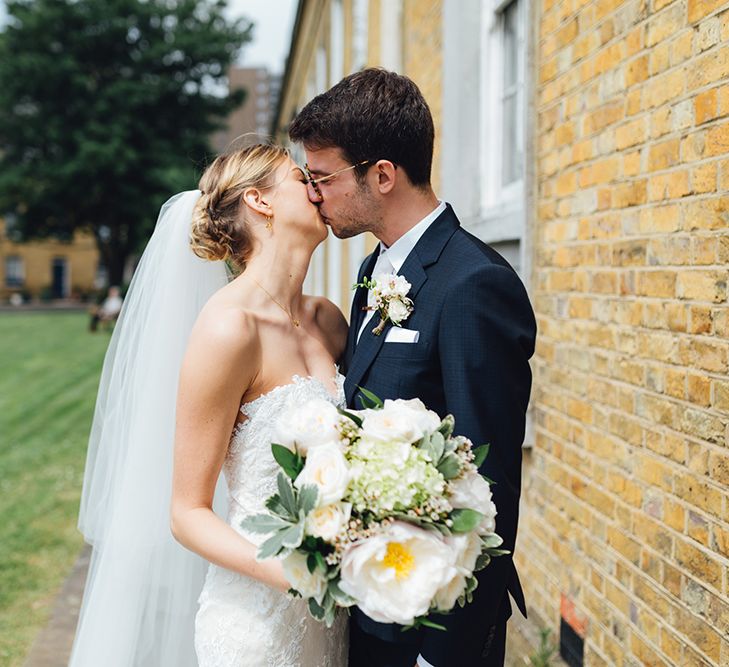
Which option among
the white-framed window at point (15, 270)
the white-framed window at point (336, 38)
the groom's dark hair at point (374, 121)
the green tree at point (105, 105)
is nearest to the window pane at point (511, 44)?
the groom's dark hair at point (374, 121)

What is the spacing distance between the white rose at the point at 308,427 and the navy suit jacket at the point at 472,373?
16.0 inches

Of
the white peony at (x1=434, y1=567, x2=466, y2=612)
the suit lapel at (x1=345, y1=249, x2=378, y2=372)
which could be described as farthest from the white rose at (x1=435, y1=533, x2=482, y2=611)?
the suit lapel at (x1=345, y1=249, x2=378, y2=372)

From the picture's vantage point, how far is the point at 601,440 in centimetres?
344

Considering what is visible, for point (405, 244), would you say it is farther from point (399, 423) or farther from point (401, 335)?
point (399, 423)

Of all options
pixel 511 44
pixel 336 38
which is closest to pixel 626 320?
pixel 511 44

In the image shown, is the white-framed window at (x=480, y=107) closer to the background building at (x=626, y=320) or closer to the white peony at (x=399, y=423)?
the background building at (x=626, y=320)

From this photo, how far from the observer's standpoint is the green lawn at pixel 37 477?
549 centimetres

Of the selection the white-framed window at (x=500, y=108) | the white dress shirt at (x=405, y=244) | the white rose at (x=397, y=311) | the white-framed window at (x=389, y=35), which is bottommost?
the white rose at (x=397, y=311)

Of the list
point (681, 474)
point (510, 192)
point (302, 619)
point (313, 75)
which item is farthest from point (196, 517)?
point (313, 75)

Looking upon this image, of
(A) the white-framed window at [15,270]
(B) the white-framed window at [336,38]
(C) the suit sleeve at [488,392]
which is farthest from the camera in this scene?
(A) the white-framed window at [15,270]

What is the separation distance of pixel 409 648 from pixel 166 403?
1.24 m

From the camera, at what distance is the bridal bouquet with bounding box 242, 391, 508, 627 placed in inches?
65.8

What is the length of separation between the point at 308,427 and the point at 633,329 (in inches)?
68.8

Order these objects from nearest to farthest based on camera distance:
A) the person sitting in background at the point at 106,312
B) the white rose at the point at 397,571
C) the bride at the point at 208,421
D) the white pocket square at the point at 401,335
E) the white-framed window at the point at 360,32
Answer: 1. the white rose at the point at 397,571
2. the white pocket square at the point at 401,335
3. the bride at the point at 208,421
4. the white-framed window at the point at 360,32
5. the person sitting in background at the point at 106,312
